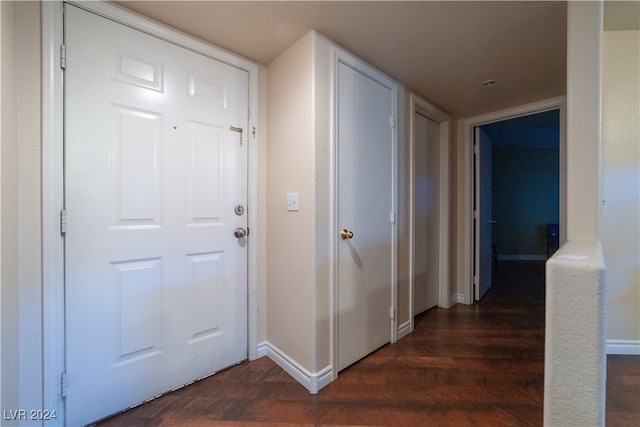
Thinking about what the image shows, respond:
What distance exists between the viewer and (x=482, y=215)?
10.7ft

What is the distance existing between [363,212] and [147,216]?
1315mm

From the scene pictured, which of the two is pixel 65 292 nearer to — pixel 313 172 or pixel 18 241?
pixel 18 241

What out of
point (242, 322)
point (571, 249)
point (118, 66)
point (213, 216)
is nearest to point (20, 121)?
point (118, 66)

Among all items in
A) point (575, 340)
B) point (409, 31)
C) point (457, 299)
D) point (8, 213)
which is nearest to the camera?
point (575, 340)

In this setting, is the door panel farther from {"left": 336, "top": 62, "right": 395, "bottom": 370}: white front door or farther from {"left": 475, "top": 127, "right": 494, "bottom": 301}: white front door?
{"left": 336, "top": 62, "right": 395, "bottom": 370}: white front door

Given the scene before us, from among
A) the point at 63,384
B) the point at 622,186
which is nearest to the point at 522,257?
the point at 622,186

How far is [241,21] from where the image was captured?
1479 millimetres

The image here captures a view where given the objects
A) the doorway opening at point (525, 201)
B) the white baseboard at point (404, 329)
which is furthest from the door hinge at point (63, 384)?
the doorway opening at point (525, 201)

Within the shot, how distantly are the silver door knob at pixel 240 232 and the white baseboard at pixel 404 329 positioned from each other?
148 cm

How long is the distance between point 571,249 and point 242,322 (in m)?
1.78

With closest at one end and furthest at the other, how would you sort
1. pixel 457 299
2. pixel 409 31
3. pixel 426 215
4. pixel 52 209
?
pixel 52 209 → pixel 409 31 → pixel 426 215 → pixel 457 299

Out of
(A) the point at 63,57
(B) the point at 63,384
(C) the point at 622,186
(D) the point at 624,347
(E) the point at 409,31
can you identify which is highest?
(E) the point at 409,31

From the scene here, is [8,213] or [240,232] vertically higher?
[8,213]

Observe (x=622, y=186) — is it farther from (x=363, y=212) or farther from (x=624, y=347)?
(x=363, y=212)
